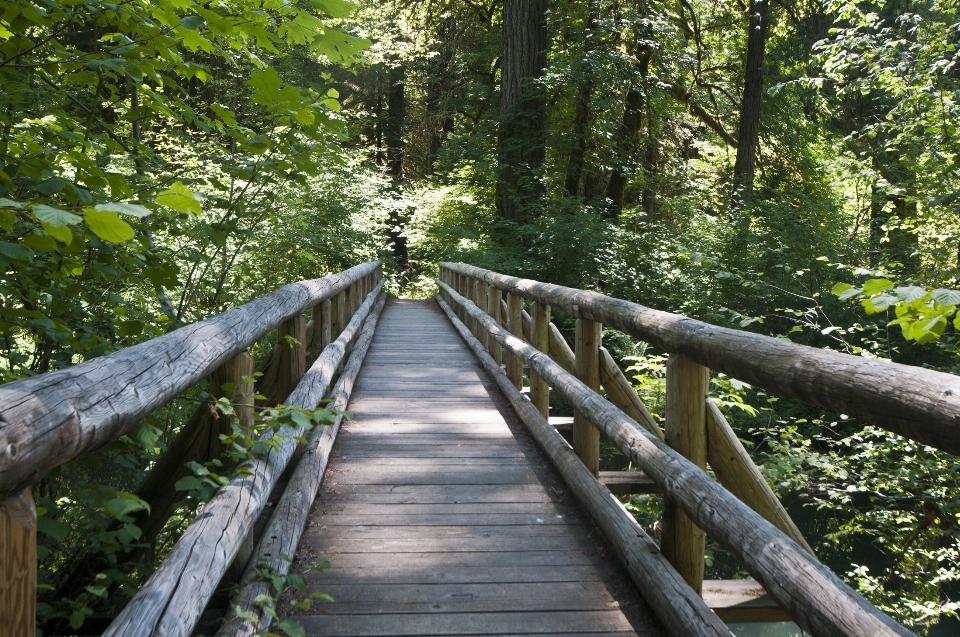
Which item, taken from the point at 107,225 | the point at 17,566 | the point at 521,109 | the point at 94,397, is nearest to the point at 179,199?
the point at 107,225

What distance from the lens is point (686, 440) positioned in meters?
2.93

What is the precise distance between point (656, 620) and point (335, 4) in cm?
267

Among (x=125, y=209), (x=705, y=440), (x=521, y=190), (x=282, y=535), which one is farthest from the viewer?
(x=521, y=190)

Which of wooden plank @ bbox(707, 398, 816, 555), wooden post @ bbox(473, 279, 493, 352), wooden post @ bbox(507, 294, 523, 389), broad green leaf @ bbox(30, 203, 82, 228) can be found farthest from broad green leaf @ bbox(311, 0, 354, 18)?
wooden post @ bbox(473, 279, 493, 352)

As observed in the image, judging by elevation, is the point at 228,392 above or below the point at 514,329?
above

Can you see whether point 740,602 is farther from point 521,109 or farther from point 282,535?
point 521,109

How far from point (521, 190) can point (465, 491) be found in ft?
41.7

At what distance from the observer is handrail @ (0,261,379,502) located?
1162 millimetres

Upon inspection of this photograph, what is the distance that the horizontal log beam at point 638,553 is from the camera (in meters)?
2.44

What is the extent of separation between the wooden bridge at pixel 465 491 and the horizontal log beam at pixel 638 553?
0.04ft

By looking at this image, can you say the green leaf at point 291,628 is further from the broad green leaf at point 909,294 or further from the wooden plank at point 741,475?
the broad green leaf at point 909,294

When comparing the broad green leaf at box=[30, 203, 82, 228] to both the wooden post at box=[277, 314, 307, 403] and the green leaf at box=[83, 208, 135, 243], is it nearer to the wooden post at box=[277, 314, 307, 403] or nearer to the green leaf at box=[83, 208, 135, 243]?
the green leaf at box=[83, 208, 135, 243]

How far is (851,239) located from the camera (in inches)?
530

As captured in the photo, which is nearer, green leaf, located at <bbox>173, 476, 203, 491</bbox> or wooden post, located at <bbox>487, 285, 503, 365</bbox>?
green leaf, located at <bbox>173, 476, 203, 491</bbox>
